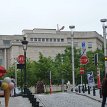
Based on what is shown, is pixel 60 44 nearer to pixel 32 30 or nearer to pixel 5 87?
pixel 32 30

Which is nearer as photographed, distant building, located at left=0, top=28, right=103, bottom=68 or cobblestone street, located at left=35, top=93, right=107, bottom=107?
cobblestone street, located at left=35, top=93, right=107, bottom=107

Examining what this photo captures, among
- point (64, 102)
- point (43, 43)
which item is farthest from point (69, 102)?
point (43, 43)

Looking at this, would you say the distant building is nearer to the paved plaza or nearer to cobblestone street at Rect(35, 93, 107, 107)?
the paved plaza

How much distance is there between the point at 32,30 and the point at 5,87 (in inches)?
5755

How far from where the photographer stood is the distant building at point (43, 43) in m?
152

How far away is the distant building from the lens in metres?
152

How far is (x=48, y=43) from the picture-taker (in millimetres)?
154000

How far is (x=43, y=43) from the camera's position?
15312cm

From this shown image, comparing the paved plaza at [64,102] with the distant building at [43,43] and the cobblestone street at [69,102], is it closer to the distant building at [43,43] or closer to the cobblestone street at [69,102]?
the cobblestone street at [69,102]

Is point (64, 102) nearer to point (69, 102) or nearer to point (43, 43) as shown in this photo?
point (69, 102)

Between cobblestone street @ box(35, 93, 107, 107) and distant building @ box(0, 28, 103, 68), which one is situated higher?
distant building @ box(0, 28, 103, 68)

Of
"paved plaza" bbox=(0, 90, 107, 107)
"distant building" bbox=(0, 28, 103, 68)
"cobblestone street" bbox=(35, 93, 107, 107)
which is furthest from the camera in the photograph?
"distant building" bbox=(0, 28, 103, 68)

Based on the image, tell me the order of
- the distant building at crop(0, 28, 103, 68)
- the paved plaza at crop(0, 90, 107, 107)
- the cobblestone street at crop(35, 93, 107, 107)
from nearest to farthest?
the cobblestone street at crop(35, 93, 107, 107)
the paved plaza at crop(0, 90, 107, 107)
the distant building at crop(0, 28, 103, 68)

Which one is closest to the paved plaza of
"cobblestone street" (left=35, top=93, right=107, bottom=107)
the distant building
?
"cobblestone street" (left=35, top=93, right=107, bottom=107)
